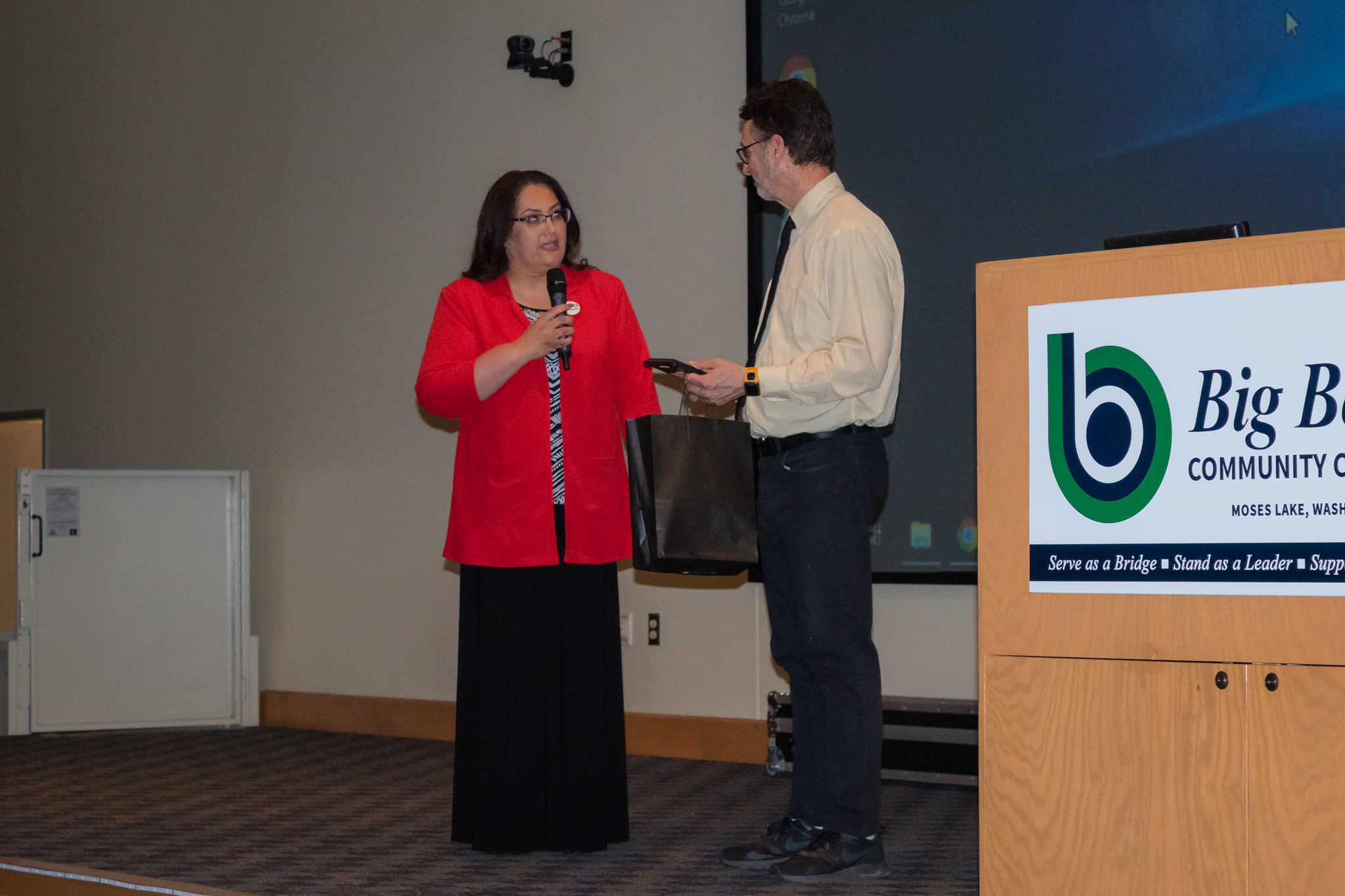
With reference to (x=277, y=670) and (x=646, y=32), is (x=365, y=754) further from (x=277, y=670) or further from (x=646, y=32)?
(x=646, y=32)

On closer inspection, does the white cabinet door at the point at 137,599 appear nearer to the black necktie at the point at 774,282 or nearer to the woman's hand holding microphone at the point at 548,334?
the woman's hand holding microphone at the point at 548,334

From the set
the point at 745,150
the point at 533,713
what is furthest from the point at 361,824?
the point at 745,150

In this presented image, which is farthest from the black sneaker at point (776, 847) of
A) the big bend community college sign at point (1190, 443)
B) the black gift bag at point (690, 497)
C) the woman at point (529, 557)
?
the big bend community college sign at point (1190, 443)

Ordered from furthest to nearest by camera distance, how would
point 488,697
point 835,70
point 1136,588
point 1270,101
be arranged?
point 835,70
point 1270,101
point 488,697
point 1136,588

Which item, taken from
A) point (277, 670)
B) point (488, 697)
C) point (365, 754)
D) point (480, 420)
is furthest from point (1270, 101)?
point (277, 670)

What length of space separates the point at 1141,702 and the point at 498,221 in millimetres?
1778

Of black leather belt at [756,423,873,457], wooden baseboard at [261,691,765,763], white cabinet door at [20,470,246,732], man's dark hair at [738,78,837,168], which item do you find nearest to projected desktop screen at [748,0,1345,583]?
wooden baseboard at [261,691,765,763]

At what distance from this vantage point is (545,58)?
15.0ft

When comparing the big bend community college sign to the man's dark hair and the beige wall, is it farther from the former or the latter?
the beige wall

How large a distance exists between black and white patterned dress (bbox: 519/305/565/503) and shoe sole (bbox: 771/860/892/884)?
0.95 meters

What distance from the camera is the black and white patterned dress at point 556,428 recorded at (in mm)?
2887

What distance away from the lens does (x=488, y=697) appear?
113 inches

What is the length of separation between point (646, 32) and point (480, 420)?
6.94ft

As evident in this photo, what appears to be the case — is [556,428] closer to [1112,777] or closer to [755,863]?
[755,863]
